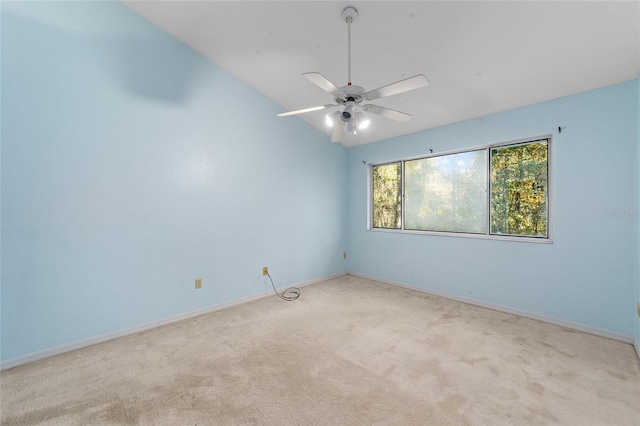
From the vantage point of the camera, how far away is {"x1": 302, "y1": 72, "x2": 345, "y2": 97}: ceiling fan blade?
1871 millimetres

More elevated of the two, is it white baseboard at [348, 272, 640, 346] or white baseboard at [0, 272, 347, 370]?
white baseboard at [348, 272, 640, 346]

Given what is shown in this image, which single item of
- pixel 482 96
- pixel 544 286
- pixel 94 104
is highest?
pixel 482 96

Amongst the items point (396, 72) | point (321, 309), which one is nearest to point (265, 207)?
point (321, 309)

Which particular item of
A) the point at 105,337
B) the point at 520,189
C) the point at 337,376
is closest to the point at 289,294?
the point at 337,376

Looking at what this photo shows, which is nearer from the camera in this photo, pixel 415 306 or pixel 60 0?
pixel 60 0

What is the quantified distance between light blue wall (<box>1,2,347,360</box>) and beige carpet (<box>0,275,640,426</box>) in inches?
19.4

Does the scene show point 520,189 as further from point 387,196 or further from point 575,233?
point 387,196

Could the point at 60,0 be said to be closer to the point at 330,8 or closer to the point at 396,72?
the point at 330,8

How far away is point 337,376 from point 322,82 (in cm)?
225

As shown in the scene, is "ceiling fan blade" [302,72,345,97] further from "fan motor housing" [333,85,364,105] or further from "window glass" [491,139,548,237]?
"window glass" [491,139,548,237]

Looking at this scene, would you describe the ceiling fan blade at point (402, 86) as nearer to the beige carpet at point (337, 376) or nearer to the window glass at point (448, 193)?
the beige carpet at point (337, 376)

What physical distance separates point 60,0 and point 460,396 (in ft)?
15.2

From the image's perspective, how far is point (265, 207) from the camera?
396 centimetres

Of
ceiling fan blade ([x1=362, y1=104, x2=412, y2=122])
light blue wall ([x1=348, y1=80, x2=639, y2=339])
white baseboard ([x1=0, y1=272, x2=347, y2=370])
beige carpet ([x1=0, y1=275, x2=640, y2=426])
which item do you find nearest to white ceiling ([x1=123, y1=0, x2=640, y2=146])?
light blue wall ([x1=348, y1=80, x2=639, y2=339])
